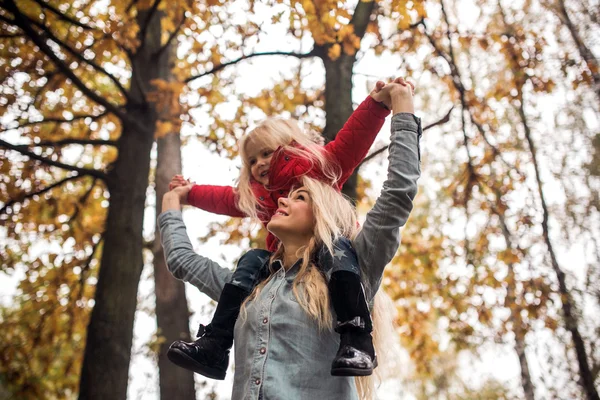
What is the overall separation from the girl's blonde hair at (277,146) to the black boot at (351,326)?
2.05 ft

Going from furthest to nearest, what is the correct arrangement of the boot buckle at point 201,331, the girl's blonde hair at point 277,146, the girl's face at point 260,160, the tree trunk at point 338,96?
the tree trunk at point 338,96 < the girl's face at point 260,160 < the girl's blonde hair at point 277,146 < the boot buckle at point 201,331

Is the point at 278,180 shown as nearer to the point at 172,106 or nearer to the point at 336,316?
the point at 336,316

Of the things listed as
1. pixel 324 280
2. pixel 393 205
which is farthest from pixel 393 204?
pixel 324 280

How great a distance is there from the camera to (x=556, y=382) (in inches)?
314

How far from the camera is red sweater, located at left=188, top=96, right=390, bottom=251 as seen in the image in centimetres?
232

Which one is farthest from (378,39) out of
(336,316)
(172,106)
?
(336,316)

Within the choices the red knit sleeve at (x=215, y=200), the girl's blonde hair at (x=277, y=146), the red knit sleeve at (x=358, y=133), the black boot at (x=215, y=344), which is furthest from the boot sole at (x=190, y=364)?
the red knit sleeve at (x=358, y=133)

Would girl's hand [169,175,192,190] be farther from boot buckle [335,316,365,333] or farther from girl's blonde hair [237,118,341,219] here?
boot buckle [335,316,365,333]

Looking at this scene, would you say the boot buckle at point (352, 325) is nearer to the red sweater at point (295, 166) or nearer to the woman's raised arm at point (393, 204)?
the woman's raised arm at point (393, 204)

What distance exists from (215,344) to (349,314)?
0.60m

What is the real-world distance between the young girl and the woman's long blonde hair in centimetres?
4

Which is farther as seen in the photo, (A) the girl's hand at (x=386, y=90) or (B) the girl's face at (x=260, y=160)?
(B) the girl's face at (x=260, y=160)

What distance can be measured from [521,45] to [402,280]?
3828 millimetres

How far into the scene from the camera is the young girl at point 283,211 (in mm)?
1843
